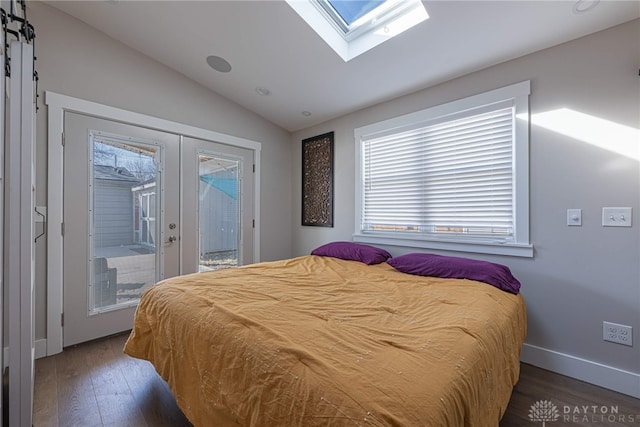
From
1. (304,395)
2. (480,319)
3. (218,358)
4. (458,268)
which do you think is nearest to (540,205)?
(458,268)

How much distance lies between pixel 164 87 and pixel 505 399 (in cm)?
378

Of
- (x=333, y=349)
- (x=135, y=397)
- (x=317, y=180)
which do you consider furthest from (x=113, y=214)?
(x=333, y=349)

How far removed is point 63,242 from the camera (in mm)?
2363

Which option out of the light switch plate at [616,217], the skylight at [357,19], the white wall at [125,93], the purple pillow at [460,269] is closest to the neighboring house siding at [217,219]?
the white wall at [125,93]

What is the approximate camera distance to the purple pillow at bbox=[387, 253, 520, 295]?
6.23 feet

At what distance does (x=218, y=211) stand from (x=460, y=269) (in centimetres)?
272

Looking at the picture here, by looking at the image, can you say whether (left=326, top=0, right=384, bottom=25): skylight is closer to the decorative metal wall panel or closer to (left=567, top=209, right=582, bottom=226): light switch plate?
the decorative metal wall panel

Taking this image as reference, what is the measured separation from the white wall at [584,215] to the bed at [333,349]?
1.60ft

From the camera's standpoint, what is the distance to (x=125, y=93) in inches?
106

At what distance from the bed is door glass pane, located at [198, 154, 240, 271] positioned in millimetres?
1503

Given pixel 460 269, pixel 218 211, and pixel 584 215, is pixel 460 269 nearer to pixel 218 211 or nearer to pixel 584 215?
pixel 584 215

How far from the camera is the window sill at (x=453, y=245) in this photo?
216cm

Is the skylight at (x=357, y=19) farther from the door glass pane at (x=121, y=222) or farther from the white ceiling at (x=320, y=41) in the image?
the door glass pane at (x=121, y=222)

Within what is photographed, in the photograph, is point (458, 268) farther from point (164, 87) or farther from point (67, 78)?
point (67, 78)
